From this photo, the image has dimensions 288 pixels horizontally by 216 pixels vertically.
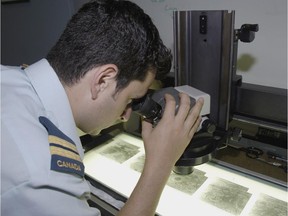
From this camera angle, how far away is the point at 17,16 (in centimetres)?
220

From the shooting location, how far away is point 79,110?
71 centimetres

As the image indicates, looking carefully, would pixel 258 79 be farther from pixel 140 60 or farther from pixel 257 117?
pixel 140 60

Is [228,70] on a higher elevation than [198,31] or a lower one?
lower

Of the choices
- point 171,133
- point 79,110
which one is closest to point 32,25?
point 79,110

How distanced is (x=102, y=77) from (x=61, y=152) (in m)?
0.21

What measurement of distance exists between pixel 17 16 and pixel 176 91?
1.92 m

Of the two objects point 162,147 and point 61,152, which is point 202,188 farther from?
point 61,152

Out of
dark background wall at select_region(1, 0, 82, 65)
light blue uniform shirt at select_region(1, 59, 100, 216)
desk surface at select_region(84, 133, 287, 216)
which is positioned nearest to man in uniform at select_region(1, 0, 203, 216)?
light blue uniform shirt at select_region(1, 59, 100, 216)

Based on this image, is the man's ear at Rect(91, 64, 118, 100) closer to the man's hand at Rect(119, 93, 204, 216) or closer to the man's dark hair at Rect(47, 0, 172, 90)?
the man's dark hair at Rect(47, 0, 172, 90)

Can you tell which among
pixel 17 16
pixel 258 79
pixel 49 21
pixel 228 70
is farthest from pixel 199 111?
pixel 17 16

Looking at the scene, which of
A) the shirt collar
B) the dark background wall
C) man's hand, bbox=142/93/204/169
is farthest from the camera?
the dark background wall

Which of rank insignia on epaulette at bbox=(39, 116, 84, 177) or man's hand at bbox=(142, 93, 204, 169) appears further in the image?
man's hand at bbox=(142, 93, 204, 169)

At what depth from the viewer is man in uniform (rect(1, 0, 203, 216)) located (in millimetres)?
490

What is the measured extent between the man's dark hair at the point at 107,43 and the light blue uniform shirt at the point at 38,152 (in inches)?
2.3
